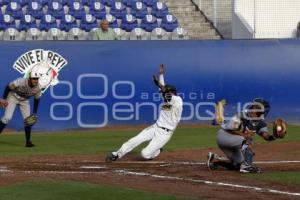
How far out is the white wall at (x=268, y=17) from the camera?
88.0 ft

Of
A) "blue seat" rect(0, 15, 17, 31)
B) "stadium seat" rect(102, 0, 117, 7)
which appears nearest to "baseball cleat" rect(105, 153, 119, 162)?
"blue seat" rect(0, 15, 17, 31)

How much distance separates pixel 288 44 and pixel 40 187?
46.8 ft

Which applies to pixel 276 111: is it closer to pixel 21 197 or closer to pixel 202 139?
pixel 202 139

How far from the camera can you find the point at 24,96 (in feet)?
58.9

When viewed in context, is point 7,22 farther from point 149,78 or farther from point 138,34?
point 149,78

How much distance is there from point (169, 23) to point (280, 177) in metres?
15.5

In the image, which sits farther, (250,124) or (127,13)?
(127,13)

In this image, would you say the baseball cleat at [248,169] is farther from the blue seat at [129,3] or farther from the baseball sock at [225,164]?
the blue seat at [129,3]

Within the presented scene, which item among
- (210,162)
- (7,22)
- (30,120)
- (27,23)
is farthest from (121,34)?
(210,162)

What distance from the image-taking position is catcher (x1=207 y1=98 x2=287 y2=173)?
1293cm

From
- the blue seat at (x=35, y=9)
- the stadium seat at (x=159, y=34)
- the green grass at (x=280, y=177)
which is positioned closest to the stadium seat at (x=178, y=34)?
the stadium seat at (x=159, y=34)

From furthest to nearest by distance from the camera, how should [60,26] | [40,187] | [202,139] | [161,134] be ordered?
1. [60,26]
2. [202,139]
3. [161,134]
4. [40,187]

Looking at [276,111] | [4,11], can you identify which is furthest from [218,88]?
[4,11]

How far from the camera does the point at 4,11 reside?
88.2 feet
